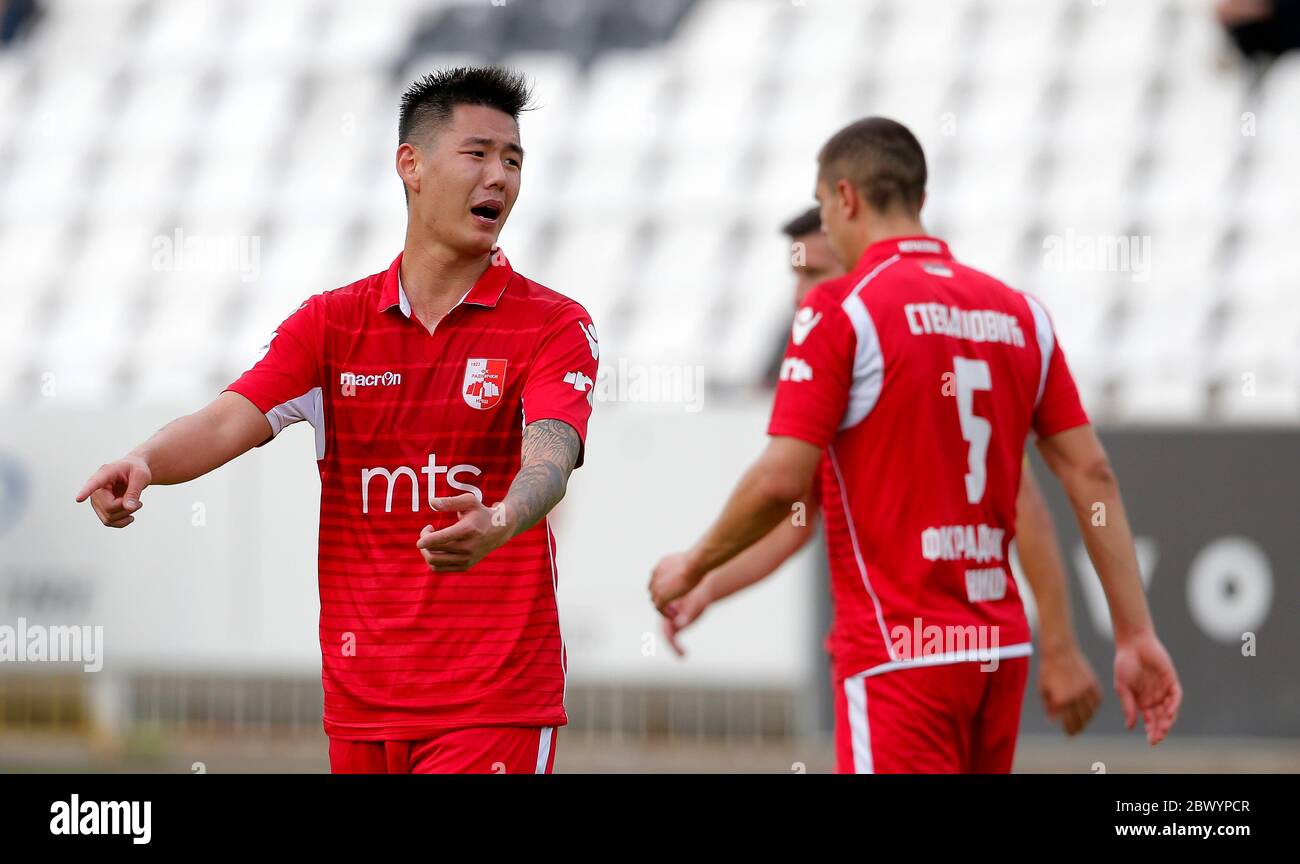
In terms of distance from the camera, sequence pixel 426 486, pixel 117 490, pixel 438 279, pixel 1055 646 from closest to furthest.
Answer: pixel 117 490 → pixel 426 486 → pixel 438 279 → pixel 1055 646

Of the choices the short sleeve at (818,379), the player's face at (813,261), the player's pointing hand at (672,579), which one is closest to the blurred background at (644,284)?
the player's face at (813,261)

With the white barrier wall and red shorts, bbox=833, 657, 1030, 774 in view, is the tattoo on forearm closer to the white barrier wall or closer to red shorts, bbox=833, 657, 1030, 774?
red shorts, bbox=833, 657, 1030, 774

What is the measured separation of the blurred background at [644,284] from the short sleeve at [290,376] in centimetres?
632

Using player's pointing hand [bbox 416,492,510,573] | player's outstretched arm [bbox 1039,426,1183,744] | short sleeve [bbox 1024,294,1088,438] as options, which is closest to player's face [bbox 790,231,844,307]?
short sleeve [bbox 1024,294,1088,438]

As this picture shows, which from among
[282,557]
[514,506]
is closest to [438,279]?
[514,506]

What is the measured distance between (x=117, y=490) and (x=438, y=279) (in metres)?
1.00

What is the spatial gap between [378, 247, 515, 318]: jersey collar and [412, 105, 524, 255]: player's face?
0.23 ft

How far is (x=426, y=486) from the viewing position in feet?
13.5

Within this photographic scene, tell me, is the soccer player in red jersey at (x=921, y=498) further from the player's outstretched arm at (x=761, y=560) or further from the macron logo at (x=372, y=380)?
the player's outstretched arm at (x=761, y=560)

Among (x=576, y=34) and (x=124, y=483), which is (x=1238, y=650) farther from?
(x=576, y=34)

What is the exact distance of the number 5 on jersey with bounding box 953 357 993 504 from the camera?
4.49m

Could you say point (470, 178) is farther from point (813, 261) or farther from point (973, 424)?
point (813, 261)

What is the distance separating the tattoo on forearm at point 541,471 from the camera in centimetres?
371
